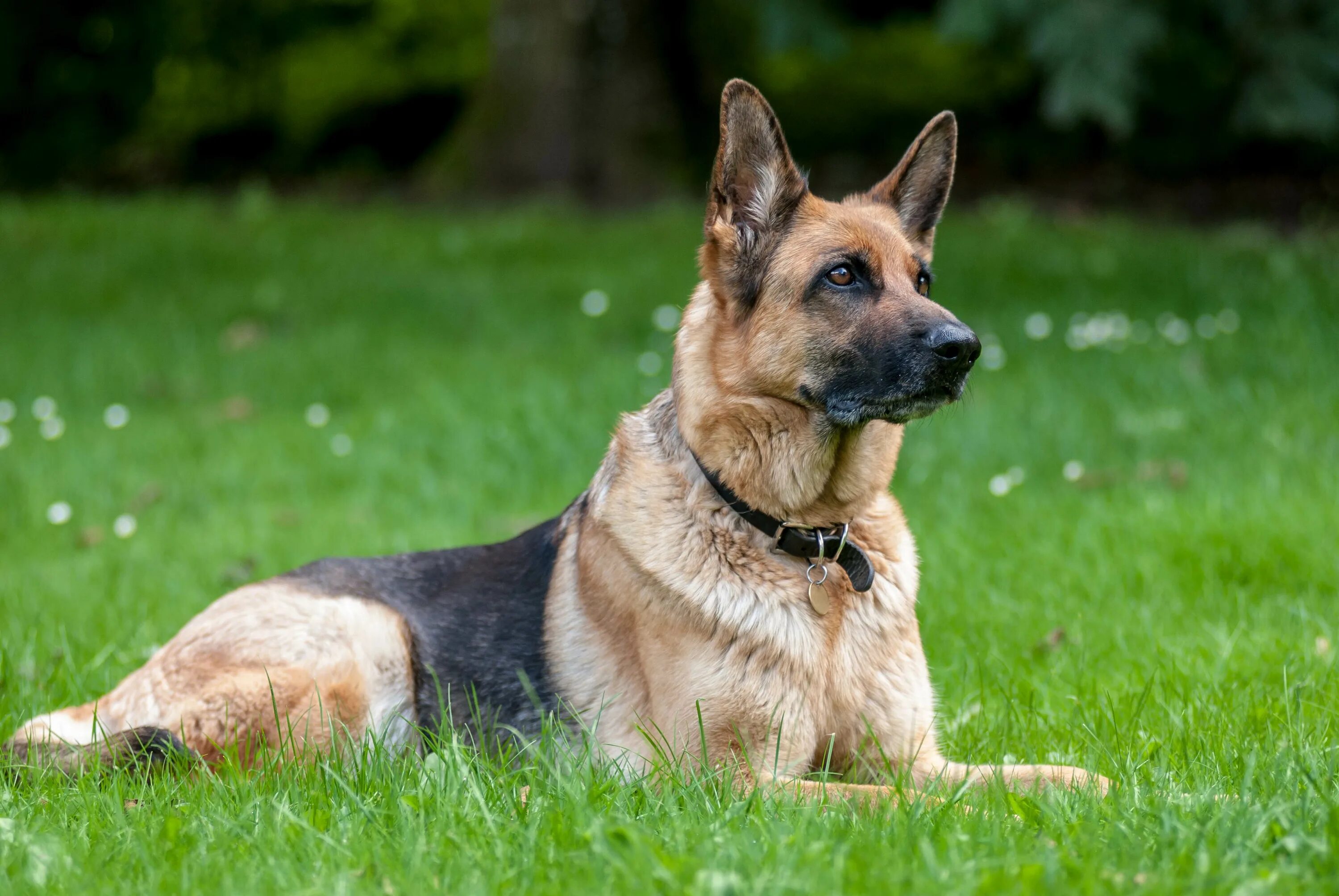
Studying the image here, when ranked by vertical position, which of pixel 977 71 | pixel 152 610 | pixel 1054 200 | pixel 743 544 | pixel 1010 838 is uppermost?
pixel 977 71

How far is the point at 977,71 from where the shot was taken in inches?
625

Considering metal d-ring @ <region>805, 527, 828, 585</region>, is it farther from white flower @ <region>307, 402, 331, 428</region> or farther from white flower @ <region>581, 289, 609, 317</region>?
white flower @ <region>581, 289, 609, 317</region>

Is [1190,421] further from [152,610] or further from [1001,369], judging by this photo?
[152,610]

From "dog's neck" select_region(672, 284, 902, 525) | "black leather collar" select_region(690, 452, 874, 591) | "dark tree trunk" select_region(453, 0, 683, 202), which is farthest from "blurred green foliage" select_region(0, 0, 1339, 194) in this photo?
"black leather collar" select_region(690, 452, 874, 591)

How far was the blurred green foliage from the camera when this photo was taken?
560 inches

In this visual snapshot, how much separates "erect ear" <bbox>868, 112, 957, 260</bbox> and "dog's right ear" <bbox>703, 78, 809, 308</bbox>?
42 cm

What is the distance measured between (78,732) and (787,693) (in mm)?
2120

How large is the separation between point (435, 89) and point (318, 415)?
33.0 feet

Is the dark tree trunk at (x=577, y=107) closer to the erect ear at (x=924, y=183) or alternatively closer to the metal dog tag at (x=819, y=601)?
the erect ear at (x=924, y=183)

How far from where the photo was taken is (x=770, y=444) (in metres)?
3.71

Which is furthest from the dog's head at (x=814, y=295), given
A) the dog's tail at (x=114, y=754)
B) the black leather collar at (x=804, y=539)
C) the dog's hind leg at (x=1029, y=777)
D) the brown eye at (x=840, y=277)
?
the dog's tail at (x=114, y=754)

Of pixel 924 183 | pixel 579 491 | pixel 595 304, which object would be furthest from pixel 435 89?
pixel 924 183

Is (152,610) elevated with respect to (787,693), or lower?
lower

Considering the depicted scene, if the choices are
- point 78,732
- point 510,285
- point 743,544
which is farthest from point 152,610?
point 510,285
